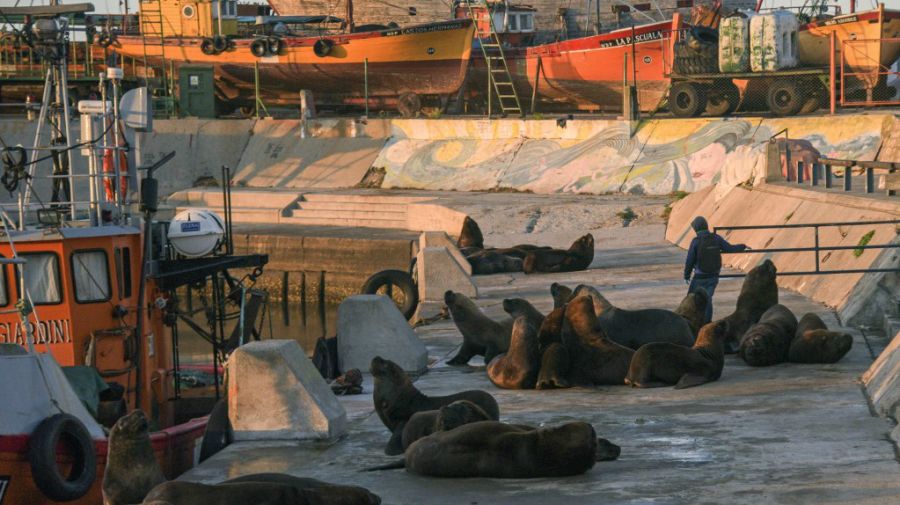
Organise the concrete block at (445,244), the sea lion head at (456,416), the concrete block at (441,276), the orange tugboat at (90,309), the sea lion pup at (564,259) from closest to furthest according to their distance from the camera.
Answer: the sea lion head at (456,416) < the orange tugboat at (90,309) < the concrete block at (441,276) < the concrete block at (445,244) < the sea lion pup at (564,259)

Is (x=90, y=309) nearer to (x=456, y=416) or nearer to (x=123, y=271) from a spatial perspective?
(x=123, y=271)

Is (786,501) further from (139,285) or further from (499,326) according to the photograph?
(139,285)

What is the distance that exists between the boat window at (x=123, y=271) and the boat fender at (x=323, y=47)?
30.3 meters

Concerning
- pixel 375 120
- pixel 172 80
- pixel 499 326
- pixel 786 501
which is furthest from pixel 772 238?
pixel 172 80

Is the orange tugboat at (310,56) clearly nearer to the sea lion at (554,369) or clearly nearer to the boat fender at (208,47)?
the boat fender at (208,47)

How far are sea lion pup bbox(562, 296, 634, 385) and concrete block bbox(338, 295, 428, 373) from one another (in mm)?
2459

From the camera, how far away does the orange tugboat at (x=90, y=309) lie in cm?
1233

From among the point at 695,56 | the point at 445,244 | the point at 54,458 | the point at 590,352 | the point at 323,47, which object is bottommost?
the point at 445,244

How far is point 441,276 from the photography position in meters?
23.9

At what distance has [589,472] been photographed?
10.6m

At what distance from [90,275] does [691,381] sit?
22.0 ft

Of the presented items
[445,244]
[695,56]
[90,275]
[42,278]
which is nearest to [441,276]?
[445,244]

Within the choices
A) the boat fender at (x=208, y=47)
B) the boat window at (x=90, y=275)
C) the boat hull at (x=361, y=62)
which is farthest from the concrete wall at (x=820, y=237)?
the boat fender at (x=208, y=47)

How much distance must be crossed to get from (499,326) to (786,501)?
7.49m
